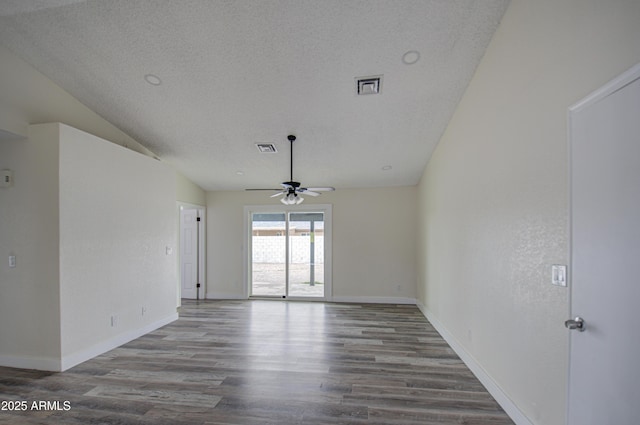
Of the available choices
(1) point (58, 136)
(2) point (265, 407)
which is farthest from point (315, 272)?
(1) point (58, 136)

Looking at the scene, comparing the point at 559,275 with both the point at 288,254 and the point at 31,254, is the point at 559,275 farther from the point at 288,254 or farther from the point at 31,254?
the point at 288,254

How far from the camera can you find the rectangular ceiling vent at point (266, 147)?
458 centimetres

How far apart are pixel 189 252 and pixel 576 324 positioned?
681 centimetres

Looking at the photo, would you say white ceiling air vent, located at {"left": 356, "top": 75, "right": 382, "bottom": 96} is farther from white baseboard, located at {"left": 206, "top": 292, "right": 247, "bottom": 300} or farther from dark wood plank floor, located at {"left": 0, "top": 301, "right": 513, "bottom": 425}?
white baseboard, located at {"left": 206, "top": 292, "right": 247, "bottom": 300}

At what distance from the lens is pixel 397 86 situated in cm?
330

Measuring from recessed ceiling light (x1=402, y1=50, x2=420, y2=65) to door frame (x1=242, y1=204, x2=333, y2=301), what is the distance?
153 inches

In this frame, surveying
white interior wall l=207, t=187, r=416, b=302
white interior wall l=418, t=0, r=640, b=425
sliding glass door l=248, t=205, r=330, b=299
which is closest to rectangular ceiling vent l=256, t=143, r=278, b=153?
white interior wall l=207, t=187, r=416, b=302

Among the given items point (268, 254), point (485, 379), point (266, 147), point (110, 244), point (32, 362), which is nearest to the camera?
point (485, 379)

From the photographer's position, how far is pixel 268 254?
22.4ft

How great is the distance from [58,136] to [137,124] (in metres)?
1.09

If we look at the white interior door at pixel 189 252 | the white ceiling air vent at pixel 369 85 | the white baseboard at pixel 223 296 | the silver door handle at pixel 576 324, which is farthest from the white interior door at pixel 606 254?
the white interior door at pixel 189 252

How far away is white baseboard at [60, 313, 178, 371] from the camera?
10.6ft

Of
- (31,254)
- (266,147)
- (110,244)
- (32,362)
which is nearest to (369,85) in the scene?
(266,147)

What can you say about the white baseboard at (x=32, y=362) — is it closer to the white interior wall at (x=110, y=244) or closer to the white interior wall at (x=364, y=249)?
the white interior wall at (x=110, y=244)
